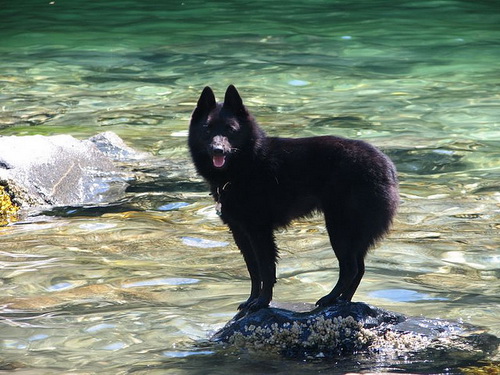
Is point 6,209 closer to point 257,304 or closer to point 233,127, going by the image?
point 233,127

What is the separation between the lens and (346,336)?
551cm

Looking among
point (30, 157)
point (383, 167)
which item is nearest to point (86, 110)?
point (30, 157)

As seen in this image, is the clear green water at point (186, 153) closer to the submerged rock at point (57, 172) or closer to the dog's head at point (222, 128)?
the submerged rock at point (57, 172)

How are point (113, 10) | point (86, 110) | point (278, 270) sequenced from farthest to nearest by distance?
point (113, 10), point (86, 110), point (278, 270)

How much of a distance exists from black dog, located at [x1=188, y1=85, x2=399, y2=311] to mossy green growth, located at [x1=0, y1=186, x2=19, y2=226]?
12.5ft

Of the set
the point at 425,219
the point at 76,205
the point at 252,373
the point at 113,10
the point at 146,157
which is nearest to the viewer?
the point at 252,373

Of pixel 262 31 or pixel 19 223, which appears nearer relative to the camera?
pixel 19 223

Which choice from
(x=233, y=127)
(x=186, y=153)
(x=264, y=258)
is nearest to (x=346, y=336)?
(x=264, y=258)

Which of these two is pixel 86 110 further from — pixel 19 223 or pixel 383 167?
pixel 383 167

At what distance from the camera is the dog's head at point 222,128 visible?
577 cm

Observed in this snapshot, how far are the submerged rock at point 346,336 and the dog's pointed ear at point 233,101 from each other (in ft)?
3.88

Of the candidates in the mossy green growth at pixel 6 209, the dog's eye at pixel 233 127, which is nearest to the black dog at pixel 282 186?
the dog's eye at pixel 233 127

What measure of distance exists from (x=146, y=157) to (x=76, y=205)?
2072 millimetres

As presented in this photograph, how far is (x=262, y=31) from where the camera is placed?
20.8 metres
